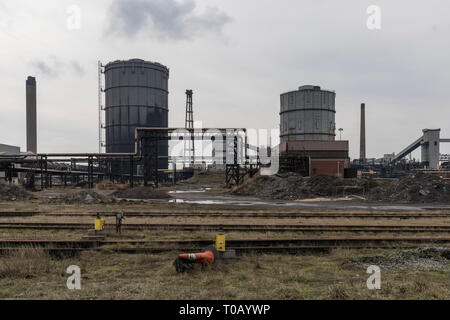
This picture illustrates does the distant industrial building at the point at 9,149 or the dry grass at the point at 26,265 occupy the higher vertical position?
the distant industrial building at the point at 9,149

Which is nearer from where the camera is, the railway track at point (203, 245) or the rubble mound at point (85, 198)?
the railway track at point (203, 245)

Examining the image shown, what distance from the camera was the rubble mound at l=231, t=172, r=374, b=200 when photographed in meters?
26.5

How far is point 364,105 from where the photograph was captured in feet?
232

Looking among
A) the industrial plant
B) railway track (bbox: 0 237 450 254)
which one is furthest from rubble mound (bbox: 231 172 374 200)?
railway track (bbox: 0 237 450 254)

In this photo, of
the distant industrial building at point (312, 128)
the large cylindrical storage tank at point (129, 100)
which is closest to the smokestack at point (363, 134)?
the distant industrial building at point (312, 128)

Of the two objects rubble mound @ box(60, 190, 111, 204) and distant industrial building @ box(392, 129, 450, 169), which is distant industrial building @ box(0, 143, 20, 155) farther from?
distant industrial building @ box(392, 129, 450, 169)

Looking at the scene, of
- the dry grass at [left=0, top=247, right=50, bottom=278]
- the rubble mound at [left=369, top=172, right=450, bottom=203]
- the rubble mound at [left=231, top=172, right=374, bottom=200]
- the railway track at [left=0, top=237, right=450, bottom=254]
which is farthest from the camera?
the rubble mound at [left=231, top=172, right=374, bottom=200]

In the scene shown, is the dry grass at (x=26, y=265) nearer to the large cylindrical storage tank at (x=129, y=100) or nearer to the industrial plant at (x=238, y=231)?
the industrial plant at (x=238, y=231)

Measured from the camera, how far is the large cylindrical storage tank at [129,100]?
187 ft

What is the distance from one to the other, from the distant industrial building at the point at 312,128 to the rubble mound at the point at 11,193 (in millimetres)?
30549

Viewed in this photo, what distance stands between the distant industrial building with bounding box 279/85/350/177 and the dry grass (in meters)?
36.6

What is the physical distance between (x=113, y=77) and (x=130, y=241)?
186ft

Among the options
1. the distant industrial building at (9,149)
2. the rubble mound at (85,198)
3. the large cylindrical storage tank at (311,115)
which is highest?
the large cylindrical storage tank at (311,115)
